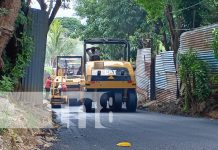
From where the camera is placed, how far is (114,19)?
25375 millimetres

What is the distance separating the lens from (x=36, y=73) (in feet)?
38.8

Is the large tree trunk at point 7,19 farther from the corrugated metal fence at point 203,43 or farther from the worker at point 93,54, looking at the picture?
the worker at point 93,54

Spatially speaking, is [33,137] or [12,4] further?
[33,137]

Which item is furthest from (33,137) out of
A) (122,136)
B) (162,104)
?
(162,104)

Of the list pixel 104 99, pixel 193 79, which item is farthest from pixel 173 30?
pixel 193 79

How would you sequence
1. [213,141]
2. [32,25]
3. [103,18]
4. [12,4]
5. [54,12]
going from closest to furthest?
1. [12,4]
2. [213,141]
3. [32,25]
4. [54,12]
5. [103,18]

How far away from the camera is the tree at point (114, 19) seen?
2495cm

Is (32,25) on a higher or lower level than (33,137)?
higher

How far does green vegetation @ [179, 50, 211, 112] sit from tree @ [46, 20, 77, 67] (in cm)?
1766

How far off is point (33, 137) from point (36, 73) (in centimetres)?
408

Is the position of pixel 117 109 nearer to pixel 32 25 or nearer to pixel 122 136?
pixel 32 25

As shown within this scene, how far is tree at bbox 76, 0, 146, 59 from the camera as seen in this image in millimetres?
24953

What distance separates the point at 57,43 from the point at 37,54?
2927 cm

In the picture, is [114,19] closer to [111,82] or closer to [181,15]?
[181,15]
